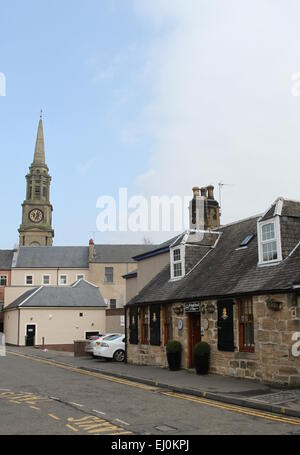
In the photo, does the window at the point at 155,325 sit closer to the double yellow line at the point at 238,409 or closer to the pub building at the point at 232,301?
the pub building at the point at 232,301

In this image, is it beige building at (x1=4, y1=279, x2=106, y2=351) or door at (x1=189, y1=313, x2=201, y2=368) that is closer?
door at (x1=189, y1=313, x2=201, y2=368)

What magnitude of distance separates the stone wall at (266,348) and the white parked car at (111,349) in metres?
8.26

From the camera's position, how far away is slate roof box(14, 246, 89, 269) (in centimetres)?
6250

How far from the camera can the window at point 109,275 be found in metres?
62.0

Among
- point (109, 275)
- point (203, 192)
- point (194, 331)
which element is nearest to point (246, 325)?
point (194, 331)

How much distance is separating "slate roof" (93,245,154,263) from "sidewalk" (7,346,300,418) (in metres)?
41.8

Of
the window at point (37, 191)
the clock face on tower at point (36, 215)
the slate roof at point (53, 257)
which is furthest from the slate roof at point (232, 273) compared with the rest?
the window at point (37, 191)

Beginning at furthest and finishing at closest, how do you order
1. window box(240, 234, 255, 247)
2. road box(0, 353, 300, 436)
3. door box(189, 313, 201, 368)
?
window box(240, 234, 255, 247)
door box(189, 313, 201, 368)
road box(0, 353, 300, 436)

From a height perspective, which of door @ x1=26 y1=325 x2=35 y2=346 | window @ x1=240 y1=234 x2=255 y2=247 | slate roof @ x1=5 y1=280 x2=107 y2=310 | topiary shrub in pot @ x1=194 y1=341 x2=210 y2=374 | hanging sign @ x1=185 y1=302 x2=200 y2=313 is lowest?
door @ x1=26 y1=325 x2=35 y2=346

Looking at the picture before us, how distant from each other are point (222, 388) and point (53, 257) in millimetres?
51770

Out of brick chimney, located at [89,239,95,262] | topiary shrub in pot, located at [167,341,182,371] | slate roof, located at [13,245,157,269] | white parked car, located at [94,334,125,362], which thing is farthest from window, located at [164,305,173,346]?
brick chimney, located at [89,239,95,262]

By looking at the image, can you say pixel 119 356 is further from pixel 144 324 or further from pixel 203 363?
pixel 203 363

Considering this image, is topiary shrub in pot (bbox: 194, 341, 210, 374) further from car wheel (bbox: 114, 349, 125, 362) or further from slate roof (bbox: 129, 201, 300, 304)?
car wheel (bbox: 114, 349, 125, 362)

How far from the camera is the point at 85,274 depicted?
62406mm
